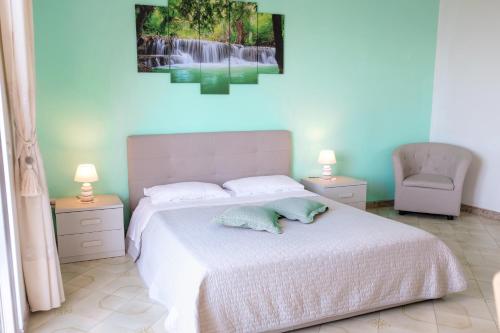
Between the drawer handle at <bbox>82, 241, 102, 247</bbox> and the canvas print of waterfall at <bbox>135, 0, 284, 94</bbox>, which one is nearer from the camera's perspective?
the drawer handle at <bbox>82, 241, 102, 247</bbox>

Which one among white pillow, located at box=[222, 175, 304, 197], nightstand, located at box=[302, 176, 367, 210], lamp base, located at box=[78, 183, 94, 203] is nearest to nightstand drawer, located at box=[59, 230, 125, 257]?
lamp base, located at box=[78, 183, 94, 203]

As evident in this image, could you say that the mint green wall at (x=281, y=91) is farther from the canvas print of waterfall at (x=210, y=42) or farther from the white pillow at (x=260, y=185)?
the white pillow at (x=260, y=185)

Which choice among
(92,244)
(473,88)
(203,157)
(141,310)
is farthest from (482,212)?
(92,244)

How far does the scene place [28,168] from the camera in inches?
98.7

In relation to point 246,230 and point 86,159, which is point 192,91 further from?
point 246,230

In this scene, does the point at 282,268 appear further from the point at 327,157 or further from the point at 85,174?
the point at 327,157

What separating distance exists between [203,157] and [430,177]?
94.5 inches

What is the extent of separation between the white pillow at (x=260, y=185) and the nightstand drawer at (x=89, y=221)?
988 millimetres

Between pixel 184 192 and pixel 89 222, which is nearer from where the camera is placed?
pixel 89 222

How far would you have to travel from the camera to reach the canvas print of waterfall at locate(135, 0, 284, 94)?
12.6 ft

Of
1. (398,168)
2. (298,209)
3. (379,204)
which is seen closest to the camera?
(298,209)

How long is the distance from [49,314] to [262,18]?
3.03 meters

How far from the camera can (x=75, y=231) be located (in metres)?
3.44

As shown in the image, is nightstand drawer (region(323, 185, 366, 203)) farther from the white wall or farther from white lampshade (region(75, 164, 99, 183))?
white lampshade (region(75, 164, 99, 183))
